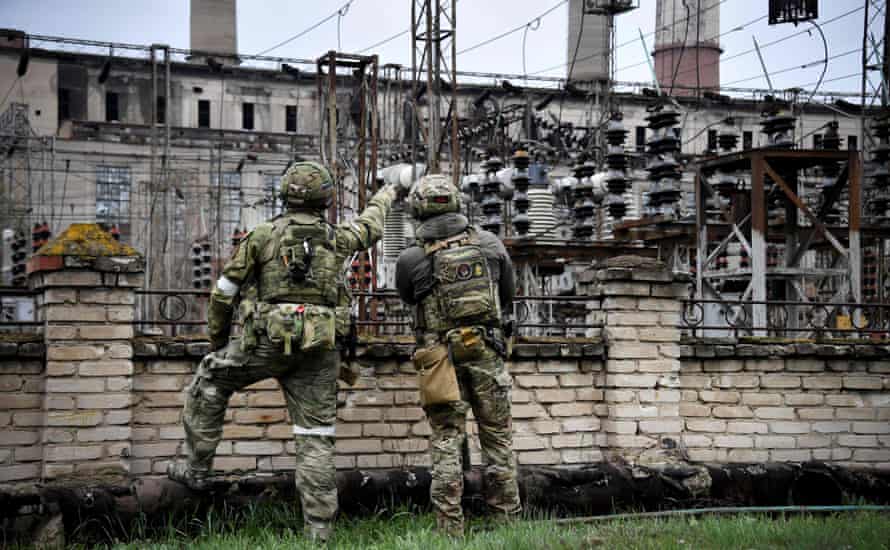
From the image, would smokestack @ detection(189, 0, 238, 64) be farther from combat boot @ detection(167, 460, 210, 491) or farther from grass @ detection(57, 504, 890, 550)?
grass @ detection(57, 504, 890, 550)

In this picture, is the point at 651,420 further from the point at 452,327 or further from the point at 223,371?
the point at 223,371

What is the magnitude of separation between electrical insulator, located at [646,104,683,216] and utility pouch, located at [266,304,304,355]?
12.1m

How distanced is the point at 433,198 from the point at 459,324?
0.83 metres

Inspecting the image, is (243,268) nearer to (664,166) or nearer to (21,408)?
(21,408)

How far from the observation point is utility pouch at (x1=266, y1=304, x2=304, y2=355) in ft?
20.1

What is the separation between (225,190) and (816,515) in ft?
121

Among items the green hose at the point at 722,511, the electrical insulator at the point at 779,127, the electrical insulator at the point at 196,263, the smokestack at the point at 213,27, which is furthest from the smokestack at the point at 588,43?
the green hose at the point at 722,511

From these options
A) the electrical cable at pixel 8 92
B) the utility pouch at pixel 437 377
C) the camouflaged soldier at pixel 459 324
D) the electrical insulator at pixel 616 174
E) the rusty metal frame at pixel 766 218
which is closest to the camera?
the utility pouch at pixel 437 377

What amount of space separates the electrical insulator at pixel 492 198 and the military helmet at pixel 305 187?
16307mm

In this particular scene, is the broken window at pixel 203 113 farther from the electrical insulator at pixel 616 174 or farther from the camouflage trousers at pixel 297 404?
the camouflage trousers at pixel 297 404

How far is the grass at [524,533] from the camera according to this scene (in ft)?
18.7

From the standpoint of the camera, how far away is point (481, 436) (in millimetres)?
6703

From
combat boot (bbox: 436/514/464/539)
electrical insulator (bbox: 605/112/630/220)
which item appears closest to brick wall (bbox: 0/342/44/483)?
combat boot (bbox: 436/514/464/539)

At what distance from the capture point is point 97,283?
7.13 meters
